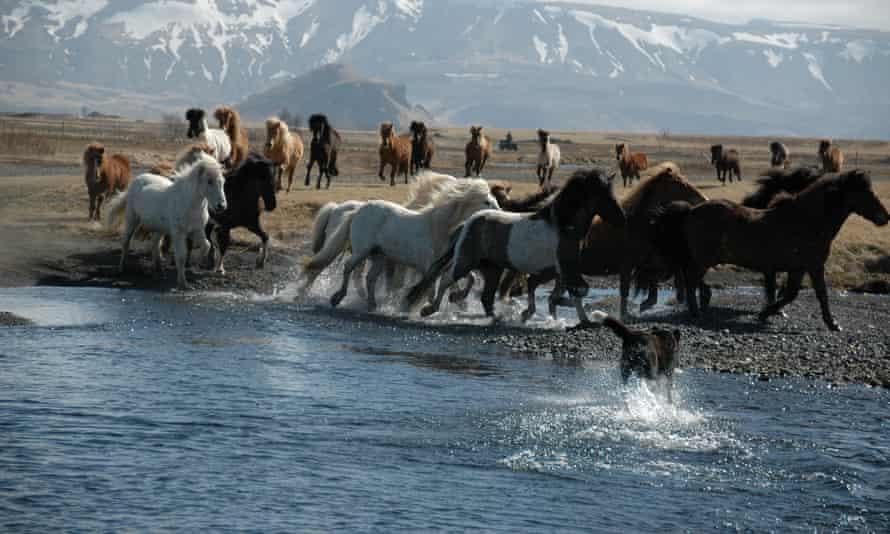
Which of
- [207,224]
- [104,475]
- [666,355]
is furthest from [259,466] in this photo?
[207,224]

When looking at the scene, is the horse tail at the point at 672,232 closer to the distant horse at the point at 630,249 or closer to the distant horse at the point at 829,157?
the distant horse at the point at 630,249

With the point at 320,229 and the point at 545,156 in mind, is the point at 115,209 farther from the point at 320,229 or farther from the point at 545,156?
the point at 545,156

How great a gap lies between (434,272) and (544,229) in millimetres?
1638

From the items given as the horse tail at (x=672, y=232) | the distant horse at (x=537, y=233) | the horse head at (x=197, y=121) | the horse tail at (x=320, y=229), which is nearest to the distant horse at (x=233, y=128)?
the horse head at (x=197, y=121)

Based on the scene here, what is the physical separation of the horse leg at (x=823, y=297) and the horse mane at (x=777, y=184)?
2.63 metres

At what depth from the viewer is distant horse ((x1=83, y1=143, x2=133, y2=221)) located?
2466 centimetres

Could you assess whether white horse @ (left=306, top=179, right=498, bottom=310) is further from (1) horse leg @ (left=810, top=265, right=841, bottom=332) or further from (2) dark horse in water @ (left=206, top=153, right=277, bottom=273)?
(1) horse leg @ (left=810, top=265, right=841, bottom=332)

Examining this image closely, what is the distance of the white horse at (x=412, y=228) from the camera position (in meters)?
17.2

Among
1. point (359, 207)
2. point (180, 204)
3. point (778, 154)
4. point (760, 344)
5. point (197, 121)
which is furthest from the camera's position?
point (778, 154)

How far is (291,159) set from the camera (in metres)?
30.1

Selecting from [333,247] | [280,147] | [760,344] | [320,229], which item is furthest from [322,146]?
[760,344]

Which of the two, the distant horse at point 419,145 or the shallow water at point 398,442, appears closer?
the shallow water at point 398,442

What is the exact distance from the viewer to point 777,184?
19516 mm

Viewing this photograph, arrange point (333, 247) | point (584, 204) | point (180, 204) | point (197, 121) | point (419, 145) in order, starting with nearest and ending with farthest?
point (584, 204)
point (333, 247)
point (180, 204)
point (197, 121)
point (419, 145)
